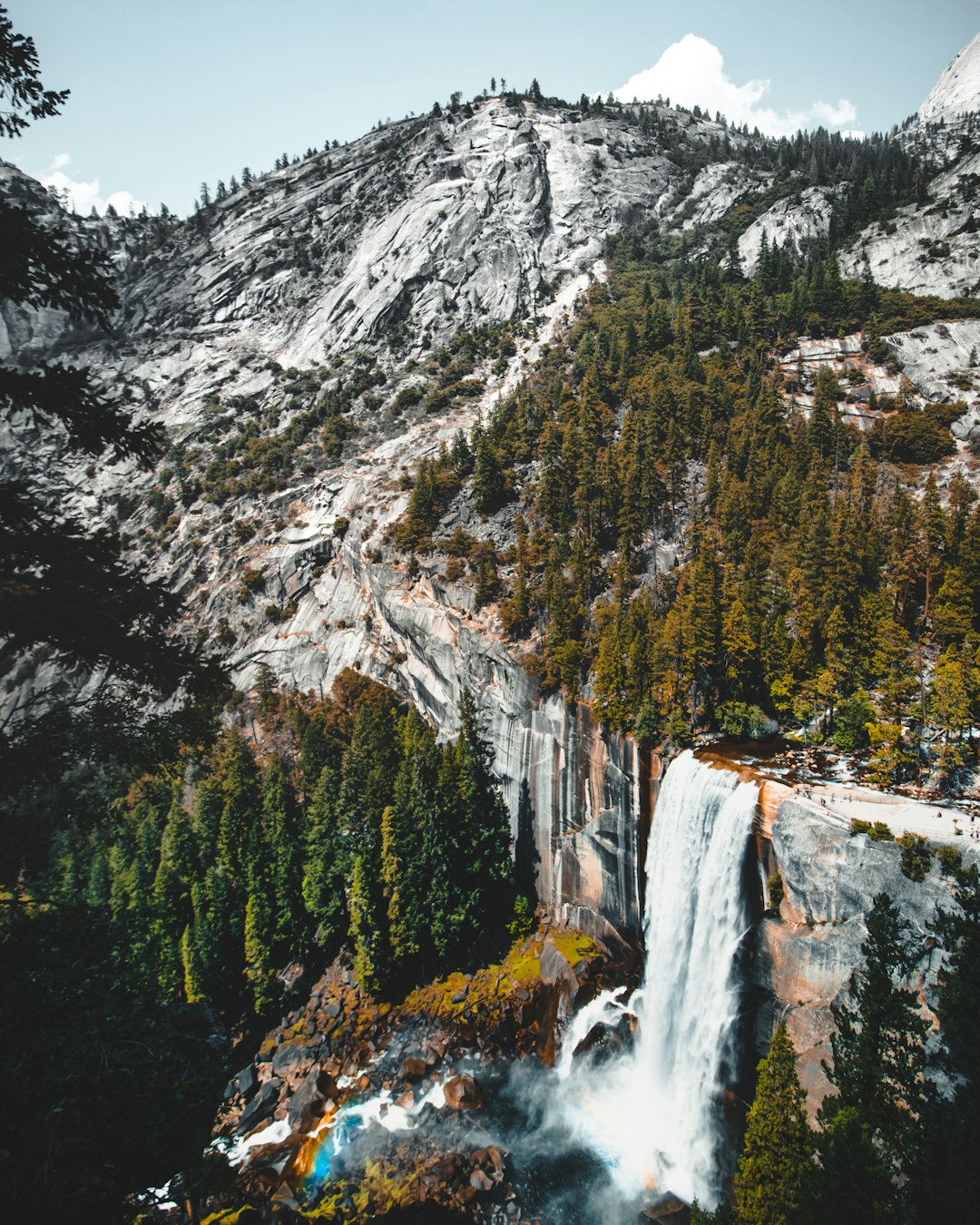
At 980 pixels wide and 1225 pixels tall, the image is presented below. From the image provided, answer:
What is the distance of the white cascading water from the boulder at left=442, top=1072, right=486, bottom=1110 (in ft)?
17.5

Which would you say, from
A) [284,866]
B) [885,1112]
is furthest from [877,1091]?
[284,866]

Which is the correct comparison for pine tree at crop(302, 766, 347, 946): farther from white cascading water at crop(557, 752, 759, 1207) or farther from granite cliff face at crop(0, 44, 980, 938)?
white cascading water at crop(557, 752, 759, 1207)

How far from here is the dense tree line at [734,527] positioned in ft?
136

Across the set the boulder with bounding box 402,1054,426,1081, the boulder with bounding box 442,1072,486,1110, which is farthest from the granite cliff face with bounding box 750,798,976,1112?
the boulder with bounding box 402,1054,426,1081

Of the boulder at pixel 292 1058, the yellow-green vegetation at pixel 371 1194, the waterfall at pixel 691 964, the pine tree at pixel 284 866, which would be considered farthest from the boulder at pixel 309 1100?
the waterfall at pixel 691 964

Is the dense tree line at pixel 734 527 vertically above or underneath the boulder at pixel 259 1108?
above

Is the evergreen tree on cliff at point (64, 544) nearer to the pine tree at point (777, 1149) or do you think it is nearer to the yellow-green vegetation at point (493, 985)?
the pine tree at point (777, 1149)

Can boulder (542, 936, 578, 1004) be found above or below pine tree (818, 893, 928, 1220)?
below

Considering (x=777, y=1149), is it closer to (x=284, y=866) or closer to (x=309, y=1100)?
(x=309, y=1100)

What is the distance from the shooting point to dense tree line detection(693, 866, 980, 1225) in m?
18.1

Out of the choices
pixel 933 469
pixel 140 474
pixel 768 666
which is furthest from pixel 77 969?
pixel 140 474

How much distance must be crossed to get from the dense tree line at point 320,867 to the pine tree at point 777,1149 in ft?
88.7

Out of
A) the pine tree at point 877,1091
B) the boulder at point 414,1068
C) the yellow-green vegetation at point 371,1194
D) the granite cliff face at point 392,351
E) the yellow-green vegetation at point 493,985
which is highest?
the granite cliff face at point 392,351

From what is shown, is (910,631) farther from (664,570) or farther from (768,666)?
(664,570)
